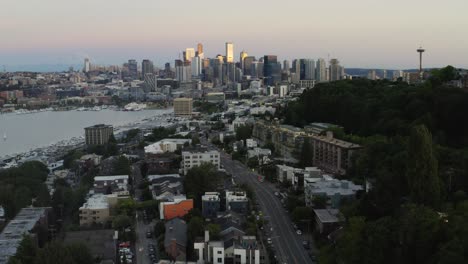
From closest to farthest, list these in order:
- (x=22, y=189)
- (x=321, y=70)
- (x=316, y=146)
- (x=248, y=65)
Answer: (x=22, y=189) < (x=316, y=146) < (x=321, y=70) < (x=248, y=65)

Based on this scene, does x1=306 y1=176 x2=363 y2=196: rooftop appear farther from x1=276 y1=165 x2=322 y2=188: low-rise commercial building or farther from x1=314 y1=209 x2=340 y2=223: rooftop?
x1=276 y1=165 x2=322 y2=188: low-rise commercial building

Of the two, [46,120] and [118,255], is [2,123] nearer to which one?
[46,120]

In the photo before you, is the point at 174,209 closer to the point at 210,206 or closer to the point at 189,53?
the point at 210,206

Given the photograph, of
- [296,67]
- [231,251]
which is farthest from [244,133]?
[296,67]

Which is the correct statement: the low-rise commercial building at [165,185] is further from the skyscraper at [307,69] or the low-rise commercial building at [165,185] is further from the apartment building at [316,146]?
the skyscraper at [307,69]

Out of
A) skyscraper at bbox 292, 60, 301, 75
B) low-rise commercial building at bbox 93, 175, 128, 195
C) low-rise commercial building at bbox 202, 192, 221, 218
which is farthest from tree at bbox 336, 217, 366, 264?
skyscraper at bbox 292, 60, 301, 75

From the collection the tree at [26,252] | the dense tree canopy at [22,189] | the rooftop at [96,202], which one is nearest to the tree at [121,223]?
the rooftop at [96,202]
